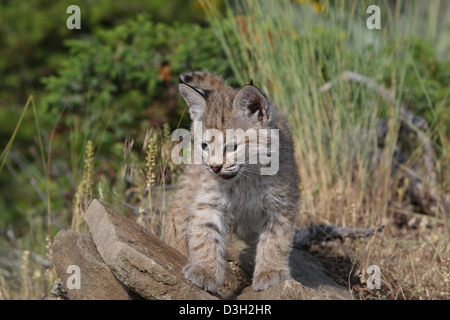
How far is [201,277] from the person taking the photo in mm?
3887

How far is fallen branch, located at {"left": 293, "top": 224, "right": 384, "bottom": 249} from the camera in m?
5.03

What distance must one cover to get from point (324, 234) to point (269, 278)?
1.34 metres

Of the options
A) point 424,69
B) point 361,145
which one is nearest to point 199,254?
point 361,145

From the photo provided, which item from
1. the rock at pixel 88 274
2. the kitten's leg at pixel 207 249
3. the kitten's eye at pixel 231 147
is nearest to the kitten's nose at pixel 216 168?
the kitten's eye at pixel 231 147

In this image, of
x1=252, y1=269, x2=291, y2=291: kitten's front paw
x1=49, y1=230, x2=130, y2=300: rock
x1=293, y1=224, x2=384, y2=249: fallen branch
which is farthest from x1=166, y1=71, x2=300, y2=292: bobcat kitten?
x1=293, y1=224, x2=384, y2=249: fallen branch

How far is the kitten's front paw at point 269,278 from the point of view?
3949mm

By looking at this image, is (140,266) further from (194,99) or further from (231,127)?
(194,99)

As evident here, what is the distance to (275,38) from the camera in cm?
628

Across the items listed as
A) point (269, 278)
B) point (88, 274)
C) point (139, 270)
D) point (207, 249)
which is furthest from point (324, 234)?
point (88, 274)

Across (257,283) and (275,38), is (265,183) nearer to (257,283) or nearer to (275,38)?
(257,283)

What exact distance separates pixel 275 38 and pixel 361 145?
1.54m
